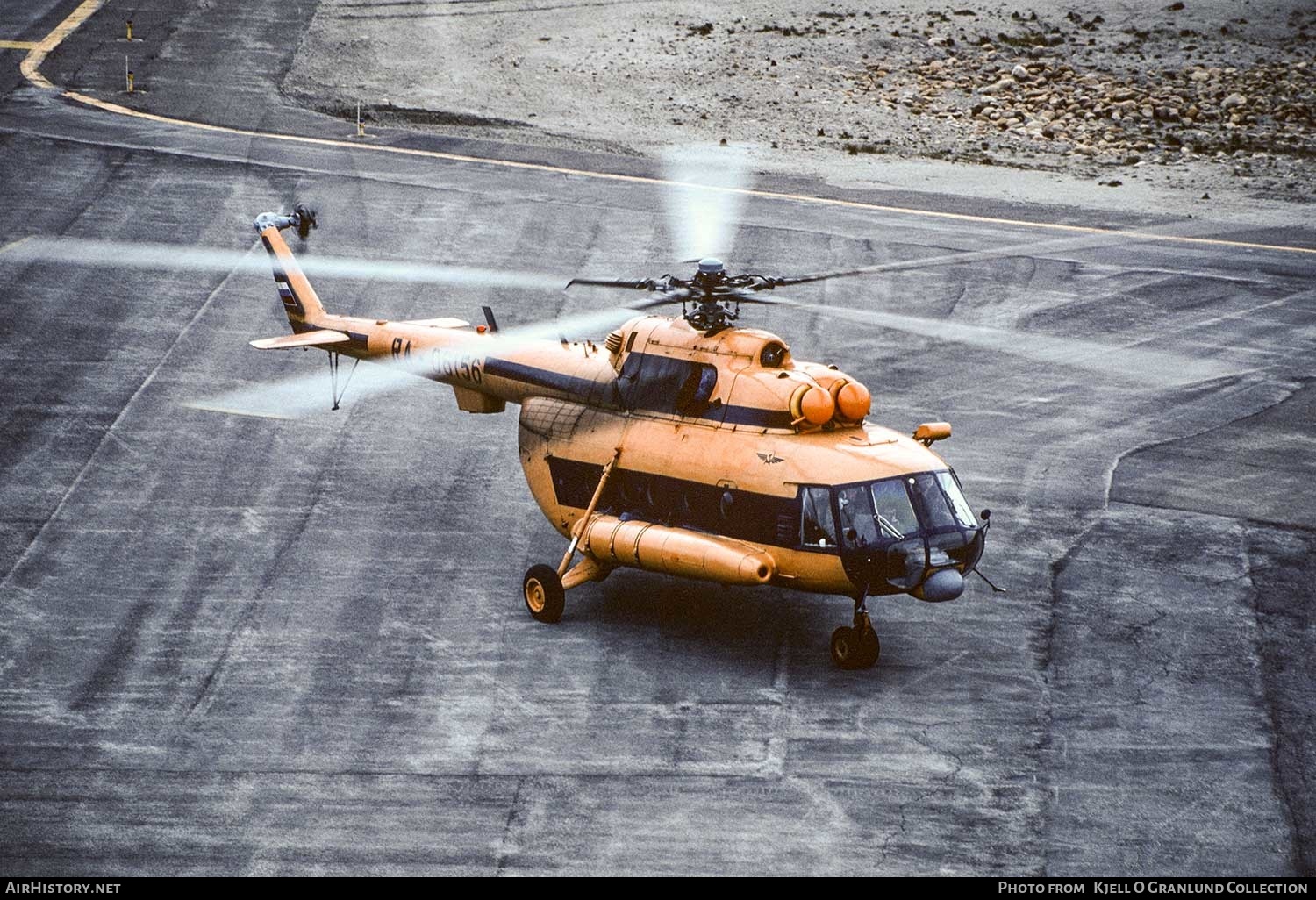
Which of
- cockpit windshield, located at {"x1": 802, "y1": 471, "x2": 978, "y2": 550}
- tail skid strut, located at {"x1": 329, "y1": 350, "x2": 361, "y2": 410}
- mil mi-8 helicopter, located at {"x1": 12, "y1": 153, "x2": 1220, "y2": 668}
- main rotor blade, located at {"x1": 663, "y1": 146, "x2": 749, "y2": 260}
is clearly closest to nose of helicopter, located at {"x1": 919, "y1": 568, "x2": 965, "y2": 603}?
mil mi-8 helicopter, located at {"x1": 12, "y1": 153, "x2": 1220, "y2": 668}

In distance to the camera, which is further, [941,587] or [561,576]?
[561,576]

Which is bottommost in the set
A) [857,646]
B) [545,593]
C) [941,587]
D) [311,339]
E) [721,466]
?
[545,593]

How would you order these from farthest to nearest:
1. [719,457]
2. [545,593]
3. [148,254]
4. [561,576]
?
[148,254] < [561,576] < [545,593] < [719,457]

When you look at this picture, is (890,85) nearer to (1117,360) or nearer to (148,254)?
(1117,360)

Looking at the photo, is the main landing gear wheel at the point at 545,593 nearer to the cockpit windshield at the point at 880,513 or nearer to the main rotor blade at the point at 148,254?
the cockpit windshield at the point at 880,513

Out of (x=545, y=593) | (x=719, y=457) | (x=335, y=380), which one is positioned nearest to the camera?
(x=719, y=457)

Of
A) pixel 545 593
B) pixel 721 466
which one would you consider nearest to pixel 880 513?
pixel 721 466
